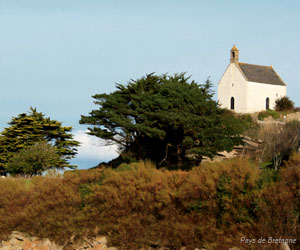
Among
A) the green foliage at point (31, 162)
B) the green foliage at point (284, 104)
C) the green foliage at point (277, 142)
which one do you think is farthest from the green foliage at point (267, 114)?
the green foliage at point (31, 162)

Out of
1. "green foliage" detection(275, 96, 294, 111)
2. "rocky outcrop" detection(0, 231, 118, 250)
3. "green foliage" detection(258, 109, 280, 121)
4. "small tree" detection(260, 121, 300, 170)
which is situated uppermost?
"green foliage" detection(275, 96, 294, 111)

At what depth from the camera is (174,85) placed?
32406 mm

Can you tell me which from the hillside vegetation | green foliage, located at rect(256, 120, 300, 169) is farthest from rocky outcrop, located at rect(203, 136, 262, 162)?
the hillside vegetation

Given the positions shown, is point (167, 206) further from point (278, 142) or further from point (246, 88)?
point (246, 88)

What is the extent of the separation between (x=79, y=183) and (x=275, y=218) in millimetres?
8156

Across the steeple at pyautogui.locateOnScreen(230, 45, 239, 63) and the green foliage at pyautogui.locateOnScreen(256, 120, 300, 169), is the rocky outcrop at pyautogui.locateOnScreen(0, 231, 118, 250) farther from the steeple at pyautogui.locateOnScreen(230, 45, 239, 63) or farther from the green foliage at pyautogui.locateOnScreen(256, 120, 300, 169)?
the steeple at pyautogui.locateOnScreen(230, 45, 239, 63)

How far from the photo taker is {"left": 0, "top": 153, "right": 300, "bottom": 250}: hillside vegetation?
12.6 meters

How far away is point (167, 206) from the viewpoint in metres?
14.4

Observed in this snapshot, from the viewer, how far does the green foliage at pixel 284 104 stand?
49.5 metres

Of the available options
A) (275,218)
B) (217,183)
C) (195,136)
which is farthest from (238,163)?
(195,136)

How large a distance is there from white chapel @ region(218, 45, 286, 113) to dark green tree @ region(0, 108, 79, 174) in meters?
18.5

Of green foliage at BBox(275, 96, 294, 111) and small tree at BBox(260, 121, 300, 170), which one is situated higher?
green foliage at BBox(275, 96, 294, 111)

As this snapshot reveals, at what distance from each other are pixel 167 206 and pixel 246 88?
1392 inches

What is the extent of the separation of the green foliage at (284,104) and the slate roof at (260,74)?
225 cm
